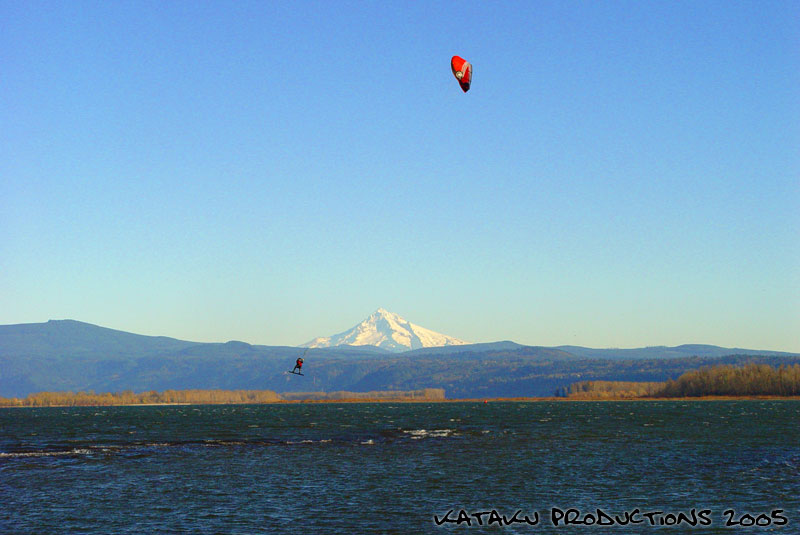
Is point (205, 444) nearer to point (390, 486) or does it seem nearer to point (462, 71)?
point (390, 486)

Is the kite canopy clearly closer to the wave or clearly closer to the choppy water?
the choppy water

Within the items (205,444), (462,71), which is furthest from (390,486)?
(205,444)

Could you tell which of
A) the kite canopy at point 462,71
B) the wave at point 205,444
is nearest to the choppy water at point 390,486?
the wave at point 205,444

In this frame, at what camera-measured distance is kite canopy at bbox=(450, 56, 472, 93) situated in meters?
84.7

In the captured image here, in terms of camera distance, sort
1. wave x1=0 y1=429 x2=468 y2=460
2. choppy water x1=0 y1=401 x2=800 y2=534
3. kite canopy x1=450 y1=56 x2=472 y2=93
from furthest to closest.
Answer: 1. wave x1=0 y1=429 x2=468 y2=460
2. kite canopy x1=450 y1=56 x2=472 y2=93
3. choppy water x1=0 y1=401 x2=800 y2=534

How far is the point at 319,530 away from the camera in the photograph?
5362 cm

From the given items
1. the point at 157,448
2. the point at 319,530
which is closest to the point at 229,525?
the point at 319,530

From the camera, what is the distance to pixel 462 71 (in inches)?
3398

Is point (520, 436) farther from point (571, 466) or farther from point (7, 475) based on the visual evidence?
point (7, 475)

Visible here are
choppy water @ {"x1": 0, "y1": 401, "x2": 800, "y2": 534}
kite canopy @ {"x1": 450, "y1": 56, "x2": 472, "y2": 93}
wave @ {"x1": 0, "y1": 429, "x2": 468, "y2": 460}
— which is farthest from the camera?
wave @ {"x1": 0, "y1": 429, "x2": 468, "y2": 460}

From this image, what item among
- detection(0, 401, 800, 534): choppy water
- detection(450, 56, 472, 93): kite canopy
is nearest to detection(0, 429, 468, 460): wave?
detection(0, 401, 800, 534): choppy water

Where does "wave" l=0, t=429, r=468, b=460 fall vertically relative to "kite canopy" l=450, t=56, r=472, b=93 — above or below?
below

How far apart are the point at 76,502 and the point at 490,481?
33874 mm

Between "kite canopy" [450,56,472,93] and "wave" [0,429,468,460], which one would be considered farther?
"wave" [0,429,468,460]
